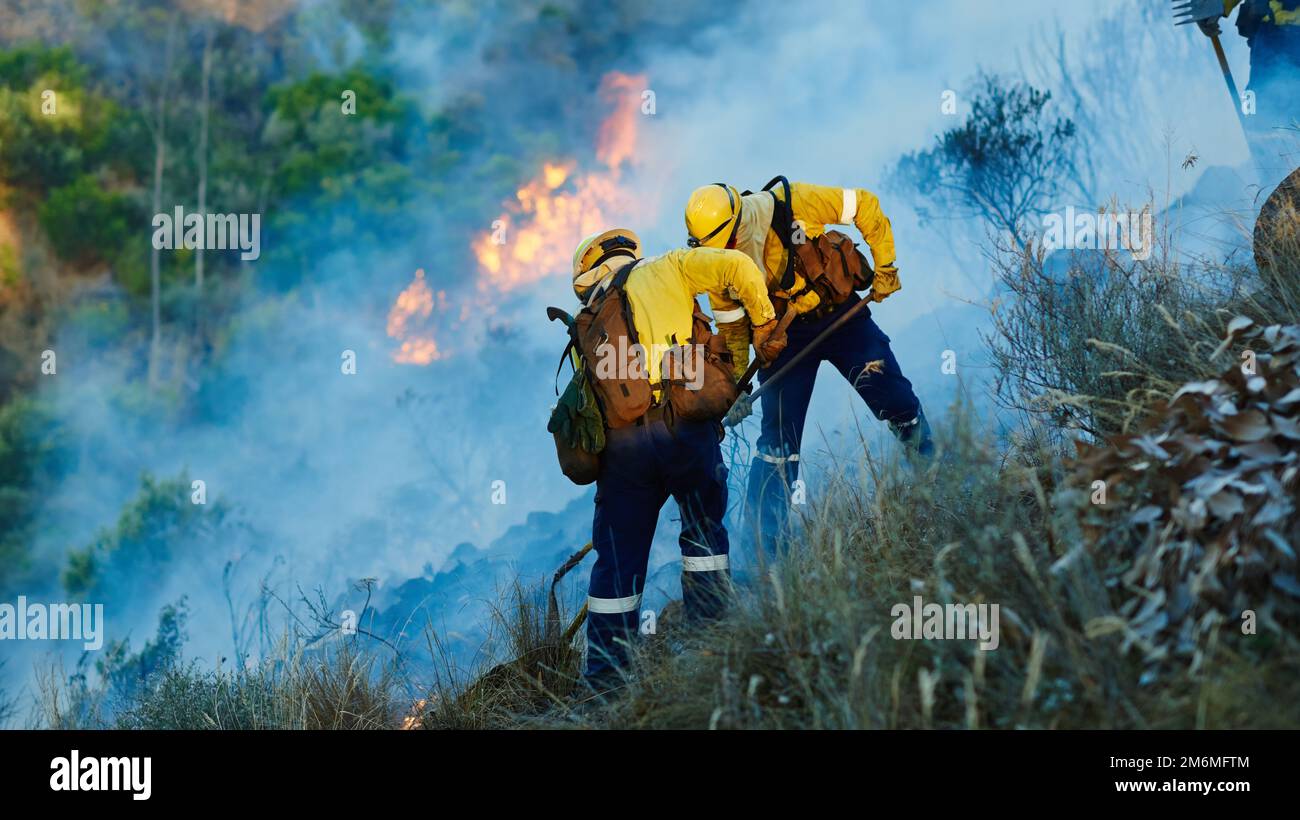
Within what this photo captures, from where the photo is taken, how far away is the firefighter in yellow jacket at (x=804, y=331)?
622cm

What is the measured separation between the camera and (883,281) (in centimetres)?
643

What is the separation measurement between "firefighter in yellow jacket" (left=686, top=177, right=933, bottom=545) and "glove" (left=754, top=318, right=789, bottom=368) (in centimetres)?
49

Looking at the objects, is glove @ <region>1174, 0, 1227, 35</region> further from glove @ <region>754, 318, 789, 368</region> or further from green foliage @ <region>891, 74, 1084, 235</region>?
glove @ <region>754, 318, 789, 368</region>

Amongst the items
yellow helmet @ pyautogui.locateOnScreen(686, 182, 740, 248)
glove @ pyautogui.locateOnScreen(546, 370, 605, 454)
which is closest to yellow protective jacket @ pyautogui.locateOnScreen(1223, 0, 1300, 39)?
yellow helmet @ pyautogui.locateOnScreen(686, 182, 740, 248)

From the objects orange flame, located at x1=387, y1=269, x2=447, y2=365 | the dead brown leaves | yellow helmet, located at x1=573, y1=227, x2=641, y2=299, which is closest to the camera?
the dead brown leaves

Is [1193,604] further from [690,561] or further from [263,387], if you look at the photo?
[263,387]

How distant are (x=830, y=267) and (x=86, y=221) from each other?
14.1 metres

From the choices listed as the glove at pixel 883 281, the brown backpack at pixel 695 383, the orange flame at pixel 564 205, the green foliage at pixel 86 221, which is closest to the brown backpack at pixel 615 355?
the brown backpack at pixel 695 383

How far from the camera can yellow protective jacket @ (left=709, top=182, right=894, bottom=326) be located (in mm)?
6191

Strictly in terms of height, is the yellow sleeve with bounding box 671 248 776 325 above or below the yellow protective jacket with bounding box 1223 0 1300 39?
below

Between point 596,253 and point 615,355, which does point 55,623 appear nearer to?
point 596,253

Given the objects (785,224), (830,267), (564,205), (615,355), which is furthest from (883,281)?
(564,205)

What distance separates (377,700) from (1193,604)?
347 centimetres

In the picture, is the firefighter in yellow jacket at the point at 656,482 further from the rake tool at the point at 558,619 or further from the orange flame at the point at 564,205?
the orange flame at the point at 564,205
